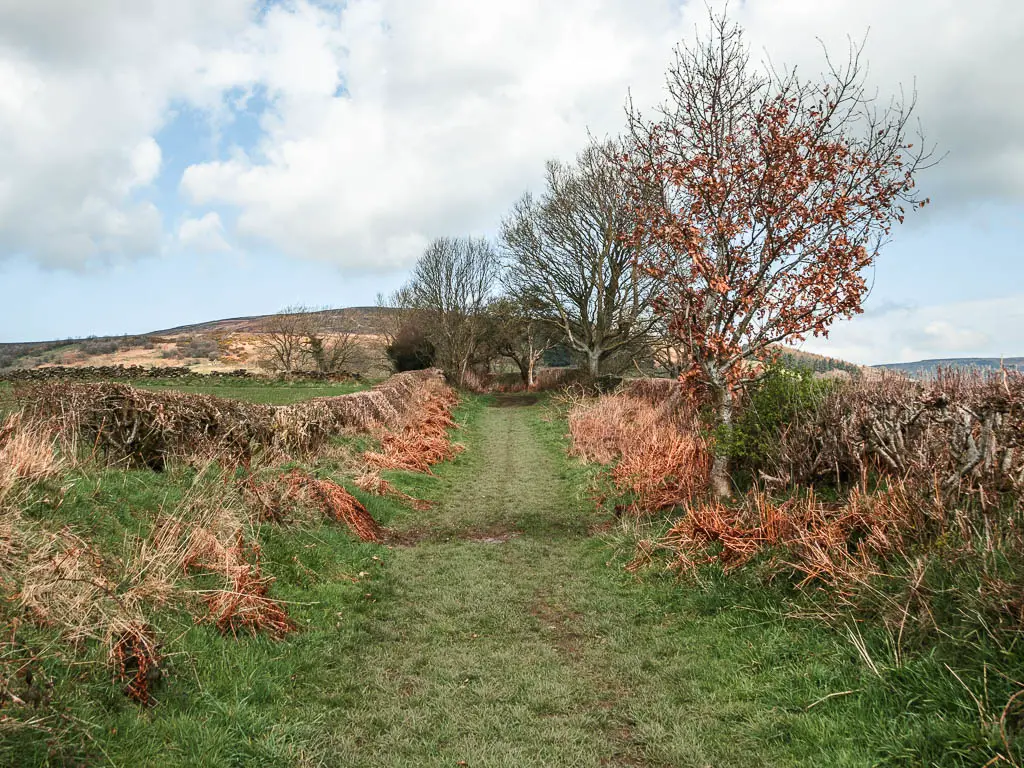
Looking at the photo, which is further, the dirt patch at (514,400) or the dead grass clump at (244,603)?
the dirt patch at (514,400)

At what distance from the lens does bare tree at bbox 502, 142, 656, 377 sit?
29469mm

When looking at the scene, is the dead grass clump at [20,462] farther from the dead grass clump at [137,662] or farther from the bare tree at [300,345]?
the bare tree at [300,345]

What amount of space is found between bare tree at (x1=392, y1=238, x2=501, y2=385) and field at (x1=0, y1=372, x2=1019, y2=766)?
27715 millimetres

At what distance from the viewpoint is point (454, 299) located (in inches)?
1430

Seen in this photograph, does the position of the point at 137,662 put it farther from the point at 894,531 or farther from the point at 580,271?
the point at 580,271

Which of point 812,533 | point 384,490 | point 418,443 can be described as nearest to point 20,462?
point 384,490

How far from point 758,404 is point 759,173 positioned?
312 cm

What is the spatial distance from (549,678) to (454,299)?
32.5 m

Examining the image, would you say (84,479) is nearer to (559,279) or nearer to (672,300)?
(672,300)

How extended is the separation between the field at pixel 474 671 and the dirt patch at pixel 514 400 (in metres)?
23.9

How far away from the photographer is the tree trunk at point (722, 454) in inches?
331

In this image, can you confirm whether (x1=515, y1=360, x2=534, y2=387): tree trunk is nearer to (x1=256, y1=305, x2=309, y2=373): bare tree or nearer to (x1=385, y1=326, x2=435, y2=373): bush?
(x1=385, y1=326, x2=435, y2=373): bush

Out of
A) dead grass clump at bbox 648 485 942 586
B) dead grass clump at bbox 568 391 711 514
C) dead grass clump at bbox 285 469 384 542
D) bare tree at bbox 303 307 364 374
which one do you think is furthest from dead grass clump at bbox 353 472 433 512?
bare tree at bbox 303 307 364 374

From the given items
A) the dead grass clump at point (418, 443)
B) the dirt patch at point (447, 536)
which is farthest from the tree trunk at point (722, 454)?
the dead grass clump at point (418, 443)
